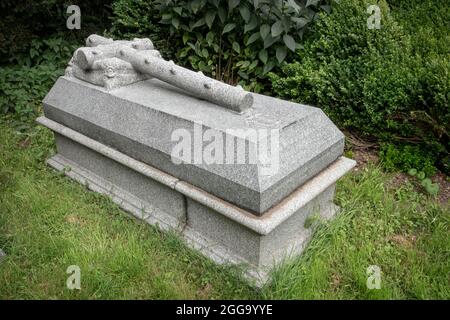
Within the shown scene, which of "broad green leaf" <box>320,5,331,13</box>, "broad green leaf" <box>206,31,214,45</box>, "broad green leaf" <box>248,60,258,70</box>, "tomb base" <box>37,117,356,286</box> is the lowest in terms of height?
"tomb base" <box>37,117,356,286</box>

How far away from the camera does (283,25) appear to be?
155 inches

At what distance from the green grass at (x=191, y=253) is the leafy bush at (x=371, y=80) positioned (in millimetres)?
489

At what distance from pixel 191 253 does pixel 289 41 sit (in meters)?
2.17

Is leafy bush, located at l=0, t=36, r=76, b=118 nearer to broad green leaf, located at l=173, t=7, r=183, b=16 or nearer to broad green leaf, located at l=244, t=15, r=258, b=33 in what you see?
broad green leaf, located at l=173, t=7, r=183, b=16

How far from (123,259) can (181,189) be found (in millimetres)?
555

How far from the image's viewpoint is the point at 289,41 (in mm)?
3973

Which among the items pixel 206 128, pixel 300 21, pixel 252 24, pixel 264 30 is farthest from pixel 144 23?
pixel 206 128

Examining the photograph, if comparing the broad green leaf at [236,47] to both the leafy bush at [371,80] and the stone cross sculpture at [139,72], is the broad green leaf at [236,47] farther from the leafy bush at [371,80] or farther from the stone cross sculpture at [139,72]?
the stone cross sculpture at [139,72]

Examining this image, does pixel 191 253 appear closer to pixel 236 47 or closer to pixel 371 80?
pixel 371 80

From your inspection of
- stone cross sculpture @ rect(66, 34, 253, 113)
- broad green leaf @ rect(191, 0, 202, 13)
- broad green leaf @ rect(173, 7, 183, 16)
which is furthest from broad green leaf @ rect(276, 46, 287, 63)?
stone cross sculpture @ rect(66, 34, 253, 113)

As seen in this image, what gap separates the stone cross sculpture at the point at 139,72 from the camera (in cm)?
289

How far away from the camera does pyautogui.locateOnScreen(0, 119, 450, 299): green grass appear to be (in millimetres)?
2562

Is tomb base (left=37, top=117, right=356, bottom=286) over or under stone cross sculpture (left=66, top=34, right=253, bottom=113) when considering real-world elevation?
under

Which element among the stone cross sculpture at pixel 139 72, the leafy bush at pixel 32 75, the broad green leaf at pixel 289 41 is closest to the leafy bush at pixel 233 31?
the broad green leaf at pixel 289 41
